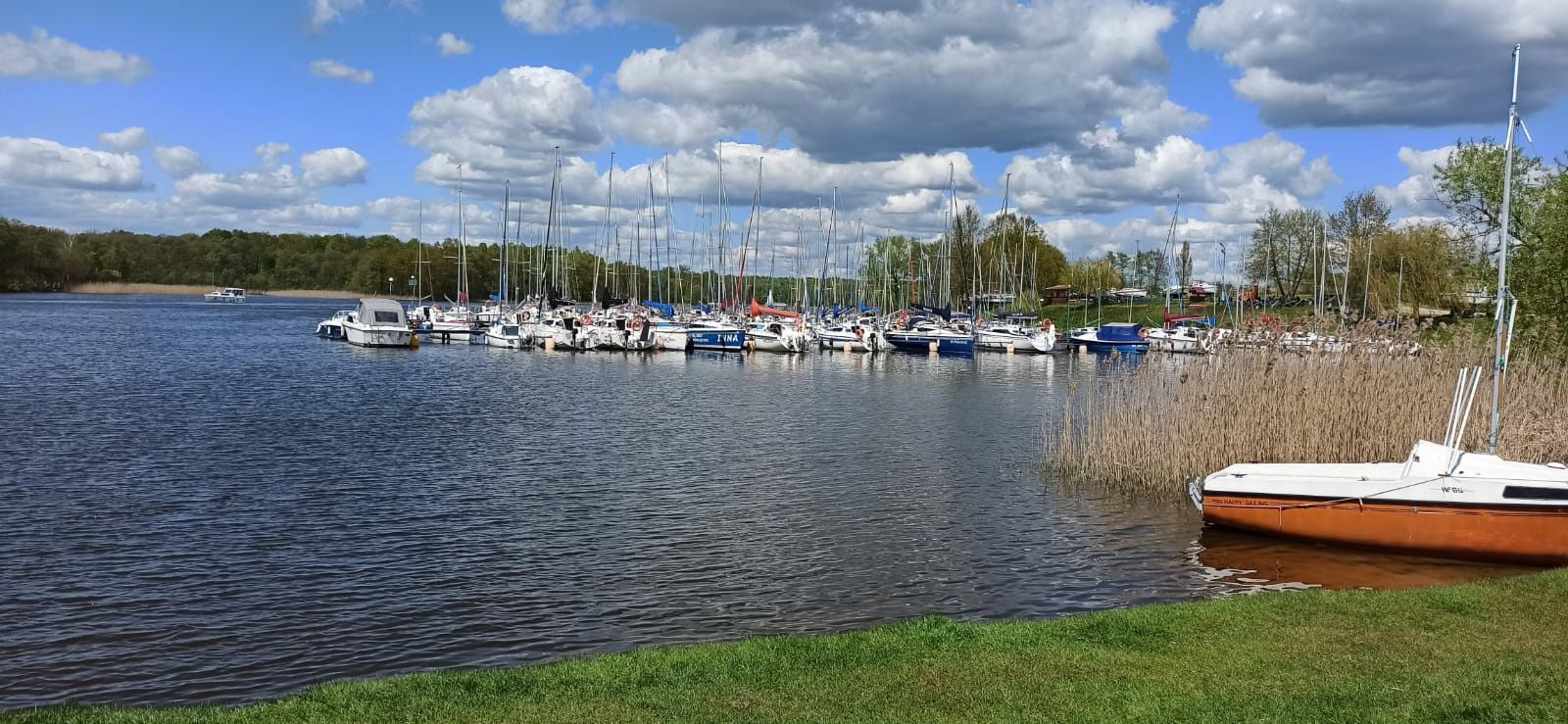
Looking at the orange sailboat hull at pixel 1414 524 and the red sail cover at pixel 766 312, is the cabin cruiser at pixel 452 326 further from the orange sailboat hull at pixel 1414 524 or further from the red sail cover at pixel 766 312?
the orange sailboat hull at pixel 1414 524

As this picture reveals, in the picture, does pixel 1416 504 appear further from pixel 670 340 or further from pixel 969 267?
pixel 969 267

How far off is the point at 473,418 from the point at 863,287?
88.7 metres

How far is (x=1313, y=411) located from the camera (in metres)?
22.8

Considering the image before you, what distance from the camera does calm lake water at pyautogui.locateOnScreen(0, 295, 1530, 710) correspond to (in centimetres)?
1417

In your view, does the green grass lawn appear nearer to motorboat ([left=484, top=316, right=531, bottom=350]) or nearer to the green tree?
motorboat ([left=484, top=316, right=531, bottom=350])

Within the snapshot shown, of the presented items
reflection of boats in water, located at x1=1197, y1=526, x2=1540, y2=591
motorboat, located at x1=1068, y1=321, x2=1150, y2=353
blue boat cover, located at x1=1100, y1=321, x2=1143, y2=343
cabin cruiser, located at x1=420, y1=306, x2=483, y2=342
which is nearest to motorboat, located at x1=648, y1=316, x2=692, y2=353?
cabin cruiser, located at x1=420, y1=306, x2=483, y2=342

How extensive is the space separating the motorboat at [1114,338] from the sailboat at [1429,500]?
207ft

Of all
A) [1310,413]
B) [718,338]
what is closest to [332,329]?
[718,338]

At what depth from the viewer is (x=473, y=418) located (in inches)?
1523

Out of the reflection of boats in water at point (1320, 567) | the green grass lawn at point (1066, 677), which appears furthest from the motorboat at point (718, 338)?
the green grass lawn at point (1066, 677)

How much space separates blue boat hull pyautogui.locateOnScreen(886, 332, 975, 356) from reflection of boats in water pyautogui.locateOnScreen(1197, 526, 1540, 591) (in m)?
60.8

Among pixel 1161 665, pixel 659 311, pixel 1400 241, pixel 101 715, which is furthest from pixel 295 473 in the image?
pixel 1400 241

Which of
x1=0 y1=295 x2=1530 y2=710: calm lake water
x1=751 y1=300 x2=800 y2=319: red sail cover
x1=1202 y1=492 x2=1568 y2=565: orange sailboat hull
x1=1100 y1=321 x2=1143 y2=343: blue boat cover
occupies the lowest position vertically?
x1=0 y1=295 x2=1530 y2=710: calm lake water

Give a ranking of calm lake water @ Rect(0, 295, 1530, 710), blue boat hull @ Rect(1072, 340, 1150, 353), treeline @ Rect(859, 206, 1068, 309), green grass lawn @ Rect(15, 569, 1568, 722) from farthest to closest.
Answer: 1. treeline @ Rect(859, 206, 1068, 309)
2. blue boat hull @ Rect(1072, 340, 1150, 353)
3. calm lake water @ Rect(0, 295, 1530, 710)
4. green grass lawn @ Rect(15, 569, 1568, 722)
